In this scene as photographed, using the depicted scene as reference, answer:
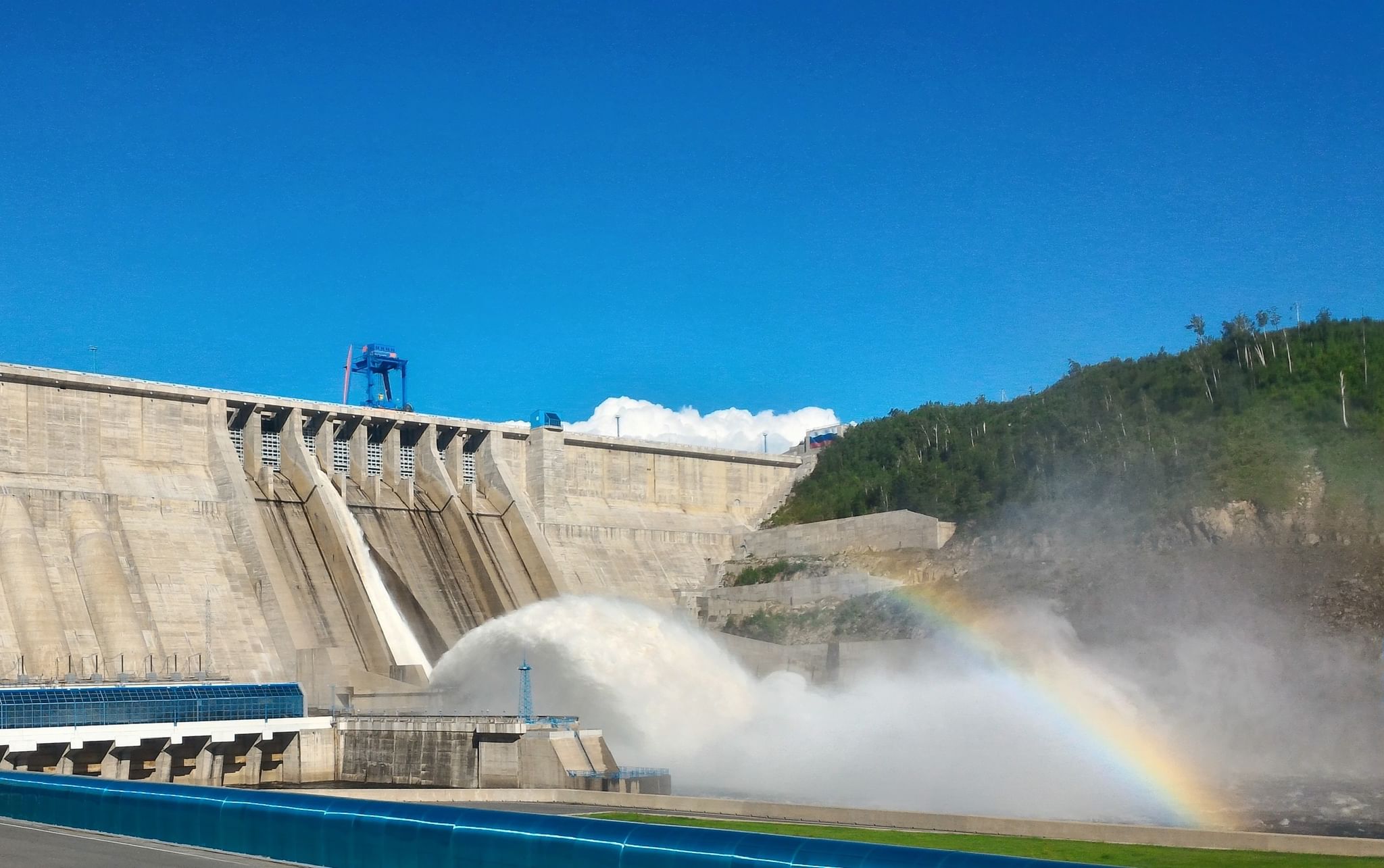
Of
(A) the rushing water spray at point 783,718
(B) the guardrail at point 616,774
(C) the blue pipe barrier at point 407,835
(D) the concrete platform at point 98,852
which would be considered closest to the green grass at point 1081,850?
(C) the blue pipe barrier at point 407,835

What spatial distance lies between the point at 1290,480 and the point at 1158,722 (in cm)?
1815

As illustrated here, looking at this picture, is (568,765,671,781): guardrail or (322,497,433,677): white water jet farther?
(322,497,433,677): white water jet

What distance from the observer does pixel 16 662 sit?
48.5m

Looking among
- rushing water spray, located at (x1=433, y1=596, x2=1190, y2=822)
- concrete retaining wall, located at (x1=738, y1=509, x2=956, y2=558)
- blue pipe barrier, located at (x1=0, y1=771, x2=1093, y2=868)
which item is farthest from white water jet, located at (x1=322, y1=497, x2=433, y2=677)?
blue pipe barrier, located at (x1=0, y1=771, x2=1093, y2=868)

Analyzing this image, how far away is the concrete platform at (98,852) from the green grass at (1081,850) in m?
7.61

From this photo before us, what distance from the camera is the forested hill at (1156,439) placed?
62406 mm

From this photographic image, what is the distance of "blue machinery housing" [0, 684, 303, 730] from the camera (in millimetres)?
41031

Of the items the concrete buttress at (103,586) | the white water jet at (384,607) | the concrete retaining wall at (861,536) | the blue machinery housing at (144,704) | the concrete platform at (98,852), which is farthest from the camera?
the concrete retaining wall at (861,536)

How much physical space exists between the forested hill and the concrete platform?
50600 mm

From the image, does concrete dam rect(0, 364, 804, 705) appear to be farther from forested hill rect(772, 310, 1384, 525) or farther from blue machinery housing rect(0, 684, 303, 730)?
forested hill rect(772, 310, 1384, 525)

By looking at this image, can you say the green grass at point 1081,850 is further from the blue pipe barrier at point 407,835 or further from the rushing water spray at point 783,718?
the rushing water spray at point 783,718

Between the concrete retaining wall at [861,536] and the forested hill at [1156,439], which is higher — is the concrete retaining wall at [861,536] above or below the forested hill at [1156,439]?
below

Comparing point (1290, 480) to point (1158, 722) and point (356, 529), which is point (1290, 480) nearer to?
point (1158, 722)

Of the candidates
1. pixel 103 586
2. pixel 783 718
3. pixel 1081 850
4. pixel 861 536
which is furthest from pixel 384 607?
pixel 1081 850
